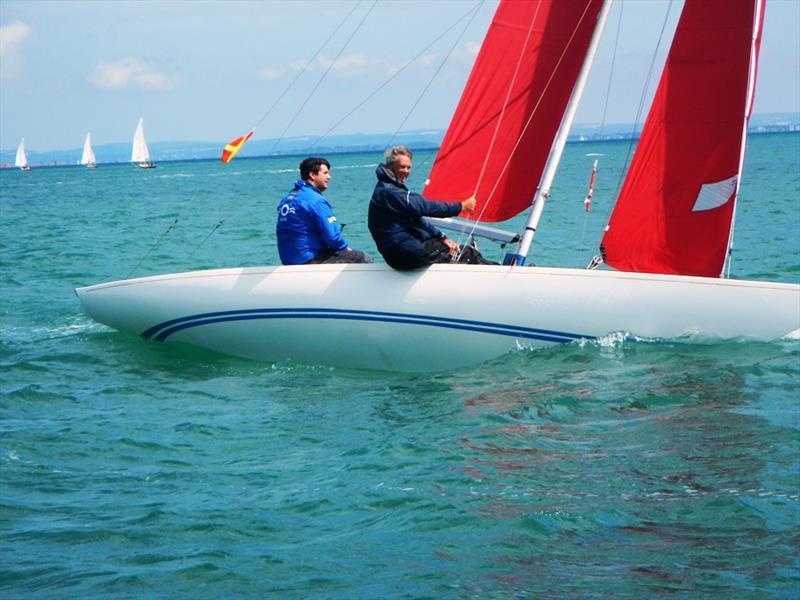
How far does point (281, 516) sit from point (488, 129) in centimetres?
512

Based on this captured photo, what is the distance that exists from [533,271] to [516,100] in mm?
1955

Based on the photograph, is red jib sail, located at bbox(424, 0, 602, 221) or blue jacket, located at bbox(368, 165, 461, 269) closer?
blue jacket, located at bbox(368, 165, 461, 269)

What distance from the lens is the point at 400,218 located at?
8.04 m

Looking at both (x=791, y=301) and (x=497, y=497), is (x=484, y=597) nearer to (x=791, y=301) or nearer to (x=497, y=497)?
(x=497, y=497)

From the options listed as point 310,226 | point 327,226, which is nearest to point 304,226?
point 310,226

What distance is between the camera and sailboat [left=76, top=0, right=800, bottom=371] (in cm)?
812

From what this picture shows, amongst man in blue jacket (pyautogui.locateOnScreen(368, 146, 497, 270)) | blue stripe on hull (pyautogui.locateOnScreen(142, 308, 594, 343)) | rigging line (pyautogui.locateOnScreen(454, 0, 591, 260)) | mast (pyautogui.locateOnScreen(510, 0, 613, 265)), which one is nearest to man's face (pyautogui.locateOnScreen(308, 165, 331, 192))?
man in blue jacket (pyautogui.locateOnScreen(368, 146, 497, 270))

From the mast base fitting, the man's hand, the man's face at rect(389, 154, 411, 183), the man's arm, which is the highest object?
the man's face at rect(389, 154, 411, 183)

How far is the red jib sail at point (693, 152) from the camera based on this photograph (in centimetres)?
859

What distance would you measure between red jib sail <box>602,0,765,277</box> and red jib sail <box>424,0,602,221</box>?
82 centimetres

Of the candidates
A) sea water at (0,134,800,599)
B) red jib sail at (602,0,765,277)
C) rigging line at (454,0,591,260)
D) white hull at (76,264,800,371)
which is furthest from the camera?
rigging line at (454,0,591,260)

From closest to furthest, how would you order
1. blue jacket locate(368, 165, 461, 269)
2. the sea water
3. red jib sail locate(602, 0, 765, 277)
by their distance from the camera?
the sea water < blue jacket locate(368, 165, 461, 269) < red jib sail locate(602, 0, 765, 277)

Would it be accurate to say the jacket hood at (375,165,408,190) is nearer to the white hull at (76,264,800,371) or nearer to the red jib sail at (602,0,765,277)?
the white hull at (76,264,800,371)

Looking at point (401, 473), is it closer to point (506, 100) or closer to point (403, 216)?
point (403, 216)
